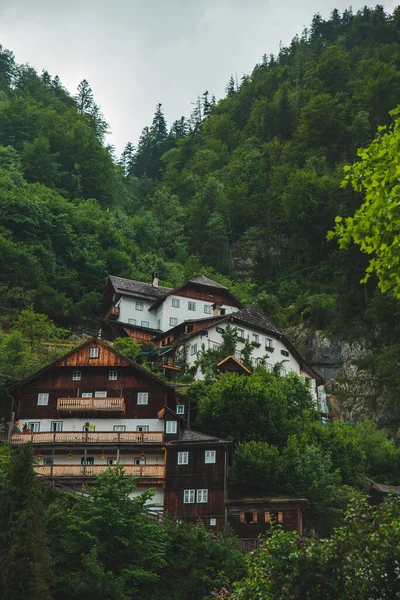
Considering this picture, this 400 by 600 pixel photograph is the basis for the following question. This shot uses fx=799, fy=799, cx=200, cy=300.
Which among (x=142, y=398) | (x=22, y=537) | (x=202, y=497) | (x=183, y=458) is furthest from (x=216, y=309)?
(x=22, y=537)

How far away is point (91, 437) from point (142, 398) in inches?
184

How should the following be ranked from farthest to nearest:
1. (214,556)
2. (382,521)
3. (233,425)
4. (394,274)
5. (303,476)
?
(233,425), (303,476), (214,556), (382,521), (394,274)

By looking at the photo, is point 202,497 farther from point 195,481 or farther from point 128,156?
point 128,156

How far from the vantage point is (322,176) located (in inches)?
3745

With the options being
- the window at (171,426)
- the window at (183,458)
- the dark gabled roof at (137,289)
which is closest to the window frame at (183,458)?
the window at (183,458)

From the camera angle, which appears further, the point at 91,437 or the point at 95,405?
the point at 95,405

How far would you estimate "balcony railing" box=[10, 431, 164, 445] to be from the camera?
45875mm

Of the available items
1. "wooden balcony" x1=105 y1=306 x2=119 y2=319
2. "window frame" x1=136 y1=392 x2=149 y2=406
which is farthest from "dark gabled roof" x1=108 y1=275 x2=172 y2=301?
"window frame" x1=136 y1=392 x2=149 y2=406

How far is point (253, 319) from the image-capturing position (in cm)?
6581

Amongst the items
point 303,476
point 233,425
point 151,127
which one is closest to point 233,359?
point 233,425

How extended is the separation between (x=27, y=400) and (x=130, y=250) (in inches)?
1843

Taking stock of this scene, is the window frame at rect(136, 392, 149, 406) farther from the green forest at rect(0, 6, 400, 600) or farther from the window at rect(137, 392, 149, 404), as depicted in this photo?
the green forest at rect(0, 6, 400, 600)

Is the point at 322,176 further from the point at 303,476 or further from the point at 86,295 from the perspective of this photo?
the point at 303,476

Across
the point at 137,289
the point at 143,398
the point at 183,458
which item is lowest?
the point at 183,458
